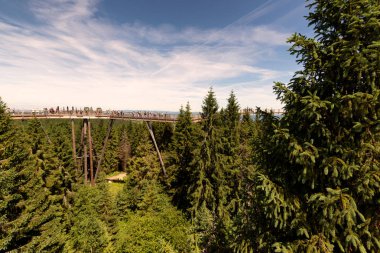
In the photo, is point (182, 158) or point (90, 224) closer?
point (90, 224)

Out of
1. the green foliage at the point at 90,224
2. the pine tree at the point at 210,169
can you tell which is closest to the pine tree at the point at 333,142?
the green foliage at the point at 90,224

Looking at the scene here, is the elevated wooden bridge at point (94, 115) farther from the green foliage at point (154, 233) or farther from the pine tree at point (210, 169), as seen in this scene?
the green foliage at point (154, 233)

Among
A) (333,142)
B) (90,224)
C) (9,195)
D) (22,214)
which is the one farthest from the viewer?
(90,224)

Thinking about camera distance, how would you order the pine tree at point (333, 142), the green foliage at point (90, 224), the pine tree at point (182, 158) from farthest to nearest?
the pine tree at point (182, 158), the green foliage at point (90, 224), the pine tree at point (333, 142)

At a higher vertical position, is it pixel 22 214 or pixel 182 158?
pixel 22 214

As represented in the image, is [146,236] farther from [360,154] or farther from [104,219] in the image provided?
[360,154]

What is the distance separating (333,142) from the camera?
5.18 meters

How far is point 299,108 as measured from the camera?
19.3 feet

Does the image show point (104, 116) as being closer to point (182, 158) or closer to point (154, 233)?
point (182, 158)

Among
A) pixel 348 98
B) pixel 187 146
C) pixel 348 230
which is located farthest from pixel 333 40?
pixel 187 146

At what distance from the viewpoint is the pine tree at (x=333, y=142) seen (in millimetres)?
4828

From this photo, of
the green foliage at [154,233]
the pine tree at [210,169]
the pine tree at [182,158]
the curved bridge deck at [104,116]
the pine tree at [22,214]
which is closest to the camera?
the pine tree at [22,214]

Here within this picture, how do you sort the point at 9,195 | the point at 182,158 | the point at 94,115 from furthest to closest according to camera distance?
the point at 94,115
the point at 182,158
the point at 9,195

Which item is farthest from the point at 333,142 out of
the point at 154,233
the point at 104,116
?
the point at 104,116
